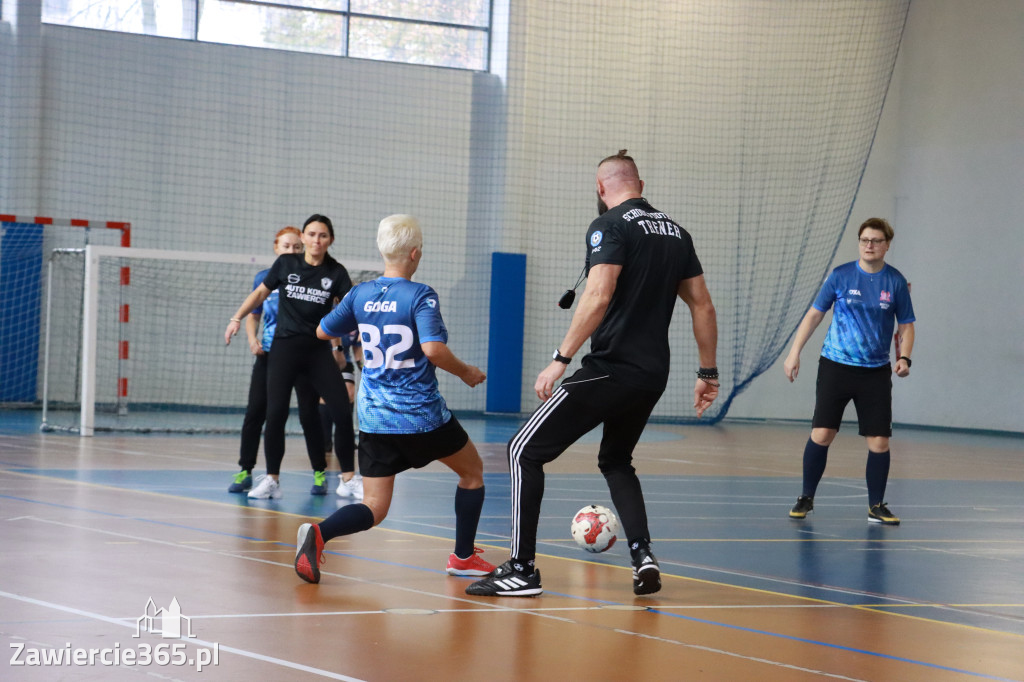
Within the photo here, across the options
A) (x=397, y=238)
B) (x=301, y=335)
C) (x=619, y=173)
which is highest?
(x=619, y=173)

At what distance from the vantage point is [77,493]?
7734 millimetres

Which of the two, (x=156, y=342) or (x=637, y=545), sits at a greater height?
(x=156, y=342)

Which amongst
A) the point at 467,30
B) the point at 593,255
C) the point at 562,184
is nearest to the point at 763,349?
the point at 562,184

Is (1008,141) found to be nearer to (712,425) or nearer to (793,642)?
(712,425)

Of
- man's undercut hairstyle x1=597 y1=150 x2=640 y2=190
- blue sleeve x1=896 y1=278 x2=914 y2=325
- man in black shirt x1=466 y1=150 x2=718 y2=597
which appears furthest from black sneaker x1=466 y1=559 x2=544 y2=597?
blue sleeve x1=896 y1=278 x2=914 y2=325

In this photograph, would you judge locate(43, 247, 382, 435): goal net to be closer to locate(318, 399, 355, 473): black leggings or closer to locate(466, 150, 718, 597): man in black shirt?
locate(318, 399, 355, 473): black leggings

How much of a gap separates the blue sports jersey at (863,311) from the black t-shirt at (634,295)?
3140 mm

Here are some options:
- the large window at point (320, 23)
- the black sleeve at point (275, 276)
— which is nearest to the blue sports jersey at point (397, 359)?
the black sleeve at point (275, 276)

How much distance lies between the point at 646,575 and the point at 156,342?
47.7 ft

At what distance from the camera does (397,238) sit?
16.4 ft

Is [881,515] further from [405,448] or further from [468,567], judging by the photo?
[405,448]

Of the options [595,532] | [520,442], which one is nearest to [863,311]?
[595,532]

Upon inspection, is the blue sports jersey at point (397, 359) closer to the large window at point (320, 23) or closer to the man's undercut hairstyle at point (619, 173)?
the man's undercut hairstyle at point (619, 173)

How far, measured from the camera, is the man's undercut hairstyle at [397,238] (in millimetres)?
4984
